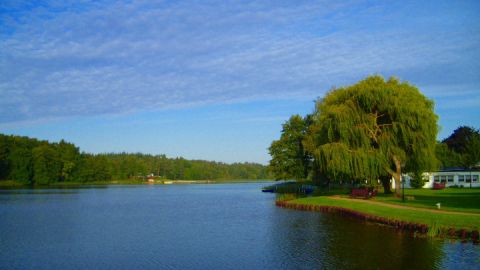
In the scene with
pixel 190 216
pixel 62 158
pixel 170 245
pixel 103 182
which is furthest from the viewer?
pixel 103 182

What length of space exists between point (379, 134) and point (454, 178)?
24993 millimetres

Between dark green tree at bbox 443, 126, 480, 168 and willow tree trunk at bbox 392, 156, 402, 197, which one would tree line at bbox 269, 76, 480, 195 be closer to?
willow tree trunk at bbox 392, 156, 402, 197

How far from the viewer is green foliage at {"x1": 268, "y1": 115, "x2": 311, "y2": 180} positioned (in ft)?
213

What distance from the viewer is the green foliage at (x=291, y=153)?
64875 mm

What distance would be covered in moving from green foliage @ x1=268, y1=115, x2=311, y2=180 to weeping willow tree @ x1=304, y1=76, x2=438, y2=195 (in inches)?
1002

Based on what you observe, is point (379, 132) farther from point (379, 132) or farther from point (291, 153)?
point (291, 153)

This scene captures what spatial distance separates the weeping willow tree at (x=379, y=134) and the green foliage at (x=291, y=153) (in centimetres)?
2544

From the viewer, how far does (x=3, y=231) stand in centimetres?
2577

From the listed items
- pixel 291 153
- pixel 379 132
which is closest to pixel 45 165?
pixel 291 153

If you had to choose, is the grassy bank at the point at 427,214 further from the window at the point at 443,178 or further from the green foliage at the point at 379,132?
the window at the point at 443,178

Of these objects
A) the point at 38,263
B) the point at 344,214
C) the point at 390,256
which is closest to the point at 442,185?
the point at 344,214

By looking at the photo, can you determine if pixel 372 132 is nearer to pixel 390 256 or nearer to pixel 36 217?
pixel 390 256

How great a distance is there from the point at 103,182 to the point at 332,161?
361 ft

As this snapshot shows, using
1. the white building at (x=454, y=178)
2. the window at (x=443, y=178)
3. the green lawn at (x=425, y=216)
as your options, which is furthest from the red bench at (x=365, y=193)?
the window at (x=443, y=178)
